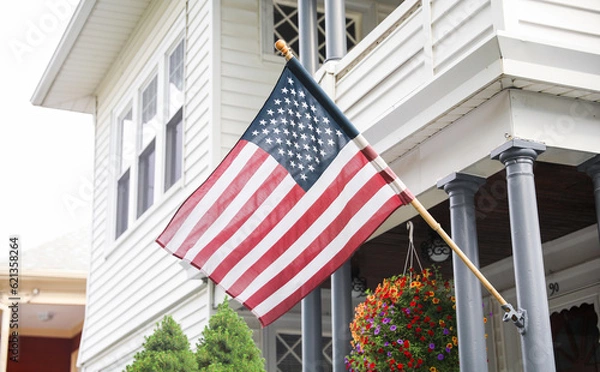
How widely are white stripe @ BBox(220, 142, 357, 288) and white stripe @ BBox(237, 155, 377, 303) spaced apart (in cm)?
10

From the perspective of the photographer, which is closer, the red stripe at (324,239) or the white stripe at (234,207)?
the red stripe at (324,239)

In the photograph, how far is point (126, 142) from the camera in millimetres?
12547

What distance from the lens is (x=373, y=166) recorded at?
4703 millimetres

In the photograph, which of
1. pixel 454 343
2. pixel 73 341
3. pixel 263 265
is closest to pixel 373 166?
pixel 263 265

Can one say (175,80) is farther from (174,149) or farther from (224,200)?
(224,200)

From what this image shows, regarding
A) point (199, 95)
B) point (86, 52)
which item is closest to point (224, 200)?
point (199, 95)

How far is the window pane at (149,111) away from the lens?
1126cm

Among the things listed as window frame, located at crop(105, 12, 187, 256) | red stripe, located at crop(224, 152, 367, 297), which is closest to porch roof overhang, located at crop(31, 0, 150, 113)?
window frame, located at crop(105, 12, 187, 256)

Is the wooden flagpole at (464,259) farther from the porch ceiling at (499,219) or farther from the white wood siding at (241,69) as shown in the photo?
the white wood siding at (241,69)

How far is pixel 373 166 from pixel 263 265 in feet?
3.06

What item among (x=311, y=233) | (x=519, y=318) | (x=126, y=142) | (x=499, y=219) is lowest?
(x=519, y=318)

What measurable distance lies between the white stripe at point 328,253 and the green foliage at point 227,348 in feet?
8.52

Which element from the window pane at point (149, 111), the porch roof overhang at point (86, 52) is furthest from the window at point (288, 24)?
the porch roof overhang at point (86, 52)

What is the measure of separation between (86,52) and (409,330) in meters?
8.64
